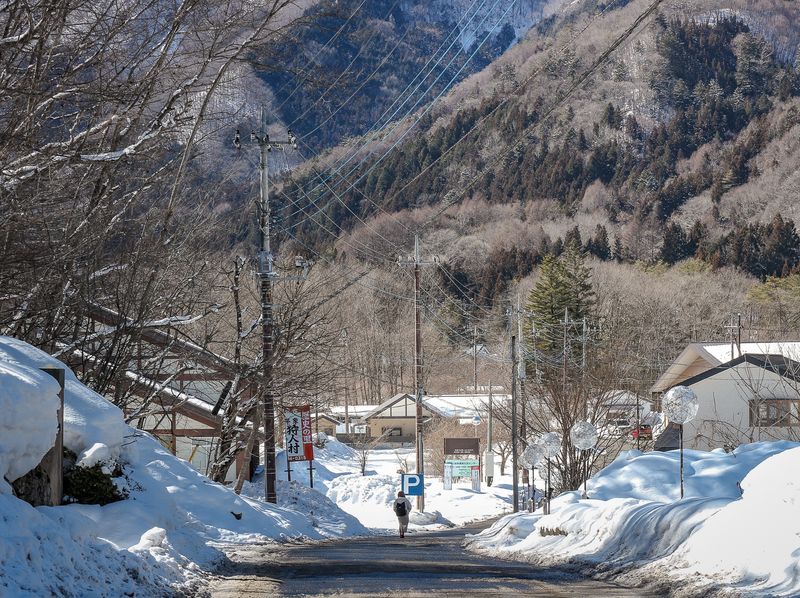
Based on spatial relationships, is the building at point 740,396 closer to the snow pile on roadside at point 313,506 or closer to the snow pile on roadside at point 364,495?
the snow pile on roadside at point 364,495

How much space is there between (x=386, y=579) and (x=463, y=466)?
4029cm

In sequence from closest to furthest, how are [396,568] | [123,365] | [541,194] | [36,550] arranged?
[36,550], [396,568], [123,365], [541,194]

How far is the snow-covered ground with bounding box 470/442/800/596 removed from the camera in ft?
28.7

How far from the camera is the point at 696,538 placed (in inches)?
407

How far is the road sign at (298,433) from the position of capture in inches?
1150

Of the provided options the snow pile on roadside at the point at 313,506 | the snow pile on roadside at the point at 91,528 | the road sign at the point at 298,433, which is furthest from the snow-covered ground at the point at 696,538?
the road sign at the point at 298,433

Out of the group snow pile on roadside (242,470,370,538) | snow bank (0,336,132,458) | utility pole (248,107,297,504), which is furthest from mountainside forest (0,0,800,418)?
snow pile on roadside (242,470,370,538)

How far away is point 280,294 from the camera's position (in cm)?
3362

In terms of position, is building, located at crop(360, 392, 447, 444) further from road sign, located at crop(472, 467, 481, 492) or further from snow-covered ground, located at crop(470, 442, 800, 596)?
snow-covered ground, located at crop(470, 442, 800, 596)

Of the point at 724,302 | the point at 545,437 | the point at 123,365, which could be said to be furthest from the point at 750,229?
the point at 123,365

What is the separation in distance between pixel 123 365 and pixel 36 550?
30.2 ft

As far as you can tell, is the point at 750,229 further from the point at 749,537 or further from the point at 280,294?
the point at 749,537

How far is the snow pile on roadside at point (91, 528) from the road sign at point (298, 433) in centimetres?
1298

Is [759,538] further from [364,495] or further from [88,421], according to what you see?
[364,495]
